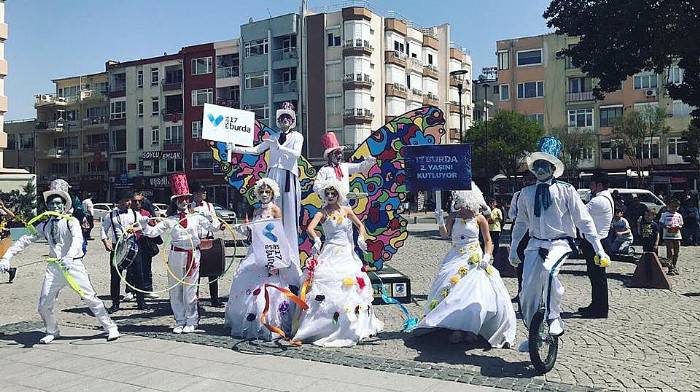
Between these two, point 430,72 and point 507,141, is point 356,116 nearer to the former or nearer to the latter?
point 507,141

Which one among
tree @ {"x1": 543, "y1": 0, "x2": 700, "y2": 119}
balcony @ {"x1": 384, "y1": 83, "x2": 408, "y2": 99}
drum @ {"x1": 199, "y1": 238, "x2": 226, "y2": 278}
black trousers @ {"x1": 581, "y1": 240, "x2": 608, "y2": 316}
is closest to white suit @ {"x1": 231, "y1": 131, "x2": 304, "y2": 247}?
drum @ {"x1": 199, "y1": 238, "x2": 226, "y2": 278}

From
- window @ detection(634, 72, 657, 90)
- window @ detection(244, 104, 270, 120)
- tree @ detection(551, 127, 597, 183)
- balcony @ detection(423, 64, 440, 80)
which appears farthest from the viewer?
balcony @ detection(423, 64, 440, 80)

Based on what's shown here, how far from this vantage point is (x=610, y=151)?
166 ft

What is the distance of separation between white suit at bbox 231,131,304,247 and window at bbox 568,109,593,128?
4766 cm

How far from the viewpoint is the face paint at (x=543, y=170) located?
704cm

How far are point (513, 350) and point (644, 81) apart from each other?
48.4m

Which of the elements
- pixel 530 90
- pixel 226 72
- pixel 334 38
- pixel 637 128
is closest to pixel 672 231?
pixel 637 128

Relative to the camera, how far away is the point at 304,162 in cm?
1017

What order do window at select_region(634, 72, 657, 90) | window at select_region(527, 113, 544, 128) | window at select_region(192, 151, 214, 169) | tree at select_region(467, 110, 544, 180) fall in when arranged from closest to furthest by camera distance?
1. tree at select_region(467, 110, 544, 180)
2. window at select_region(634, 72, 657, 90)
3. window at select_region(192, 151, 214, 169)
4. window at select_region(527, 113, 544, 128)

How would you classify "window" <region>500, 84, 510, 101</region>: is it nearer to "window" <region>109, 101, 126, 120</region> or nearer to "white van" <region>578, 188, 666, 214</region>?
"white van" <region>578, 188, 666, 214</region>

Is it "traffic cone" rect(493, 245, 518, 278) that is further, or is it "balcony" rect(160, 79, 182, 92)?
"balcony" rect(160, 79, 182, 92)

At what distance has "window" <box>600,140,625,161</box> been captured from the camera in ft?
164

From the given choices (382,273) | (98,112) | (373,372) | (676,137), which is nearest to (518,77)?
(676,137)

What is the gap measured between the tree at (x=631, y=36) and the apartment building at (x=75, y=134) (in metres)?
47.8
